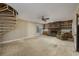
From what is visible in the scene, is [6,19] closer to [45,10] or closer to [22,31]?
[22,31]

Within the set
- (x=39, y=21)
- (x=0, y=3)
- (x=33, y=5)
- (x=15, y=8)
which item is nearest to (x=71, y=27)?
(x=39, y=21)

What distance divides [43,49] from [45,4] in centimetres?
78

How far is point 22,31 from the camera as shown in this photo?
6.79 ft

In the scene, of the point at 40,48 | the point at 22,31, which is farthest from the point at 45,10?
the point at 40,48

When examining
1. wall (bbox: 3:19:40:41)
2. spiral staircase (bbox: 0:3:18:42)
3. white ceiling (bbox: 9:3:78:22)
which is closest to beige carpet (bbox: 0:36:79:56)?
wall (bbox: 3:19:40:41)

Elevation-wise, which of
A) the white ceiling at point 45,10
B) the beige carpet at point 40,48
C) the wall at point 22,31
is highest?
the white ceiling at point 45,10

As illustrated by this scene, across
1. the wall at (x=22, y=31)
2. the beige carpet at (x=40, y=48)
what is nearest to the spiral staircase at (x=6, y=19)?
the wall at (x=22, y=31)

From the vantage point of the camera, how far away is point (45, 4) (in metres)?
2.04

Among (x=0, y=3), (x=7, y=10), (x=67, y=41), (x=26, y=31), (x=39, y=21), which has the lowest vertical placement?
(x=67, y=41)

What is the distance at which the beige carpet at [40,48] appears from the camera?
204 centimetres

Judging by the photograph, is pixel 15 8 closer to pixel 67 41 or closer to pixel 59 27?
pixel 59 27

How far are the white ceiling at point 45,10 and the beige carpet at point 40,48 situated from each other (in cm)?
38

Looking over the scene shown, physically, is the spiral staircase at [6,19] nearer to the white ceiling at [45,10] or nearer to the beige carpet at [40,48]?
the white ceiling at [45,10]

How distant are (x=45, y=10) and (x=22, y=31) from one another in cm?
54
